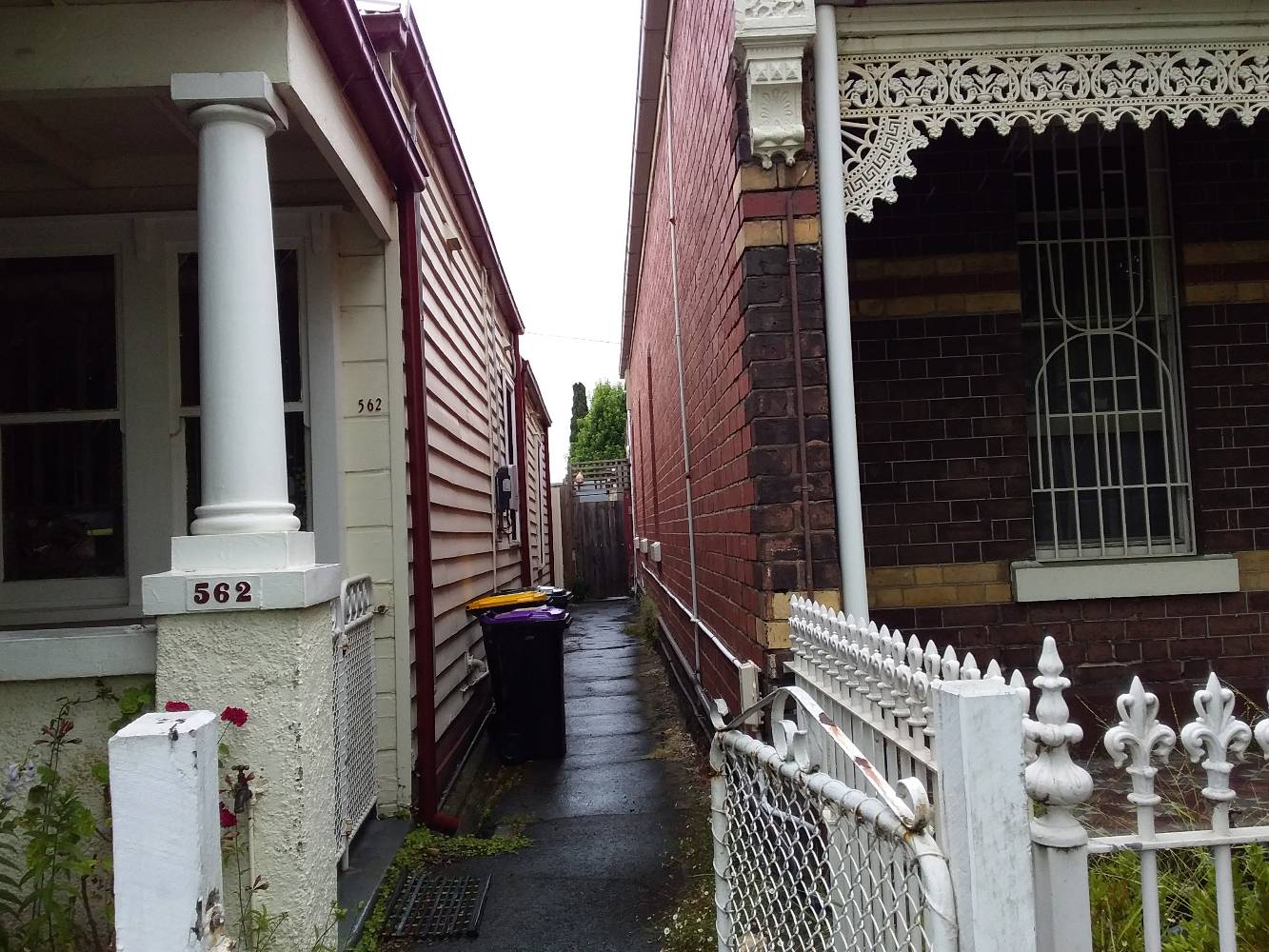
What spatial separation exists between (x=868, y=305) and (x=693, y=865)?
2.86 metres

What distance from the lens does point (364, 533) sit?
4.97 m

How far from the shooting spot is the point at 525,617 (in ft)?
21.0

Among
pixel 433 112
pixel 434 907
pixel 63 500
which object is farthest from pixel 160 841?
pixel 433 112

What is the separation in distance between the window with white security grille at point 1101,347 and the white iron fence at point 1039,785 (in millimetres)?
2913

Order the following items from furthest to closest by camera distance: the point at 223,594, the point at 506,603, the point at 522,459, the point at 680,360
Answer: the point at 522,459 < the point at 680,360 < the point at 506,603 < the point at 223,594

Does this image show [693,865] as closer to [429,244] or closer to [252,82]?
[252,82]

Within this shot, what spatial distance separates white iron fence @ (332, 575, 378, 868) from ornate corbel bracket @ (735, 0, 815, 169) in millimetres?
2541

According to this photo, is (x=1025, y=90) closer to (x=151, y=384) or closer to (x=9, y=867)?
(x=151, y=384)

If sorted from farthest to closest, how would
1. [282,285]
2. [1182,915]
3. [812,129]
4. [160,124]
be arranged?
[282,285] → [160,124] → [812,129] → [1182,915]

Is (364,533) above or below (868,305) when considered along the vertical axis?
below

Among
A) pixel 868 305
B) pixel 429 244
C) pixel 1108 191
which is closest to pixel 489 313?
pixel 429 244

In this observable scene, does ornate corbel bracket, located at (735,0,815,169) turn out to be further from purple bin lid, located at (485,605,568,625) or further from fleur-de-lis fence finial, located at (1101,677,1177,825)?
purple bin lid, located at (485,605,568,625)

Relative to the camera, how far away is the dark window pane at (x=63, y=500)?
186 inches

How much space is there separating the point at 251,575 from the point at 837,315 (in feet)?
7.36
